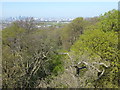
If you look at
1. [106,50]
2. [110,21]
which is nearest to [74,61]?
[106,50]

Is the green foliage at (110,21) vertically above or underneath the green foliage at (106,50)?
above

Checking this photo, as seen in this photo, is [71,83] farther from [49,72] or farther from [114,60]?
[49,72]

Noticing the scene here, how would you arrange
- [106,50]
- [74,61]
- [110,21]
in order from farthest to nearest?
[110,21] < [106,50] < [74,61]

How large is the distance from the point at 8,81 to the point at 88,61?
3018mm

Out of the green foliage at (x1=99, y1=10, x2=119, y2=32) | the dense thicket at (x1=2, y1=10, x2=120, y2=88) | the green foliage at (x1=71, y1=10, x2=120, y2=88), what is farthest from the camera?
the green foliage at (x1=99, y1=10, x2=119, y2=32)

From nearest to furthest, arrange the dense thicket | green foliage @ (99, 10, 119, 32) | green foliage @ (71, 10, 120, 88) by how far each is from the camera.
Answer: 1. the dense thicket
2. green foliage @ (71, 10, 120, 88)
3. green foliage @ (99, 10, 119, 32)

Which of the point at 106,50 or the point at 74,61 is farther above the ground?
the point at 106,50

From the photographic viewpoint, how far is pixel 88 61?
5164mm

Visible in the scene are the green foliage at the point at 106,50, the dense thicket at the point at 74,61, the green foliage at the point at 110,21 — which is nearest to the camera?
the dense thicket at the point at 74,61

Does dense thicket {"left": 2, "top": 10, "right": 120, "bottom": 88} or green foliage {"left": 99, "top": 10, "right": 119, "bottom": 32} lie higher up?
green foliage {"left": 99, "top": 10, "right": 119, "bottom": 32}

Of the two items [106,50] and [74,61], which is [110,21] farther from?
[74,61]

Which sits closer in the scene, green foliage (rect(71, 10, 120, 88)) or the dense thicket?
the dense thicket

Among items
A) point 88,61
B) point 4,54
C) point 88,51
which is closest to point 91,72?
point 88,61

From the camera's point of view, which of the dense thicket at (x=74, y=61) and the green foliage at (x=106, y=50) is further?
the green foliage at (x=106, y=50)
